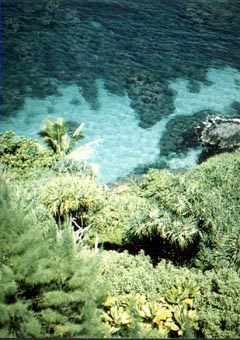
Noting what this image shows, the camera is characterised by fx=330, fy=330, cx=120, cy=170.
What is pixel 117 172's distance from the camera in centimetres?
1888

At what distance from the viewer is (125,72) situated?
2669cm

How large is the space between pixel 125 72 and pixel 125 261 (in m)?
20.0

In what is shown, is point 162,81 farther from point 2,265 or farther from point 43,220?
point 2,265

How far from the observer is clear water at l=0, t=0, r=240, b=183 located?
68.7 ft

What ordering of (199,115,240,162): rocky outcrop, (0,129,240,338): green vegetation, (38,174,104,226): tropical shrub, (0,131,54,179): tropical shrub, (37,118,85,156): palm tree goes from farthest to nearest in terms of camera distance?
1. (199,115,240,162): rocky outcrop
2. (37,118,85,156): palm tree
3. (0,131,54,179): tropical shrub
4. (38,174,104,226): tropical shrub
5. (0,129,240,338): green vegetation

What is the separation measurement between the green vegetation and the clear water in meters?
5.83

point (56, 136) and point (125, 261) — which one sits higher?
point (56, 136)

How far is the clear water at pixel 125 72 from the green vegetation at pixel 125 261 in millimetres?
5829

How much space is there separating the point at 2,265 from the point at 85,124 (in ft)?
51.0

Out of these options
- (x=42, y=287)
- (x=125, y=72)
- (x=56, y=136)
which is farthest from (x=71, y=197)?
(x=125, y=72)

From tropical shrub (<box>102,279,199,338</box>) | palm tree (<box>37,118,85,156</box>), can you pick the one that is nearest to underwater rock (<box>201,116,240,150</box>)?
palm tree (<box>37,118,85,156</box>)

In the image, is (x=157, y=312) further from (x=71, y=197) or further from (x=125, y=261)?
(x=71, y=197)

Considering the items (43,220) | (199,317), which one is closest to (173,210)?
(199,317)

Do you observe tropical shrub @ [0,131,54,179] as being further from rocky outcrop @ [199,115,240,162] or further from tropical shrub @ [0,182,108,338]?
rocky outcrop @ [199,115,240,162]
